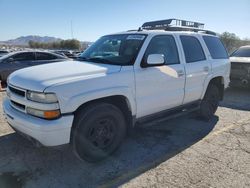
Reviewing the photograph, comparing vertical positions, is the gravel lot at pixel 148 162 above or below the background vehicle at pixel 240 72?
below

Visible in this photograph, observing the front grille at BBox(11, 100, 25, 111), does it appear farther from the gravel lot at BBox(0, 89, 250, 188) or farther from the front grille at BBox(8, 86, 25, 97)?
the gravel lot at BBox(0, 89, 250, 188)

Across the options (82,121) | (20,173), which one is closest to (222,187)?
(82,121)

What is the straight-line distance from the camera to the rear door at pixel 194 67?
4992 millimetres

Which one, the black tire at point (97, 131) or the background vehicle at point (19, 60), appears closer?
the black tire at point (97, 131)

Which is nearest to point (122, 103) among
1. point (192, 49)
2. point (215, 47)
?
point (192, 49)

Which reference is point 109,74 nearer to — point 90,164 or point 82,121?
point 82,121

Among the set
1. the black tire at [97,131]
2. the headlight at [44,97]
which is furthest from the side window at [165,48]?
the headlight at [44,97]

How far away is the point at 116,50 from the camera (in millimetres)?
4445

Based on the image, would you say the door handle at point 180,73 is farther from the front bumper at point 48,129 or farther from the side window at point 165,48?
the front bumper at point 48,129

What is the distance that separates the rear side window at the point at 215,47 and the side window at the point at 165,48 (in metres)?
1.32

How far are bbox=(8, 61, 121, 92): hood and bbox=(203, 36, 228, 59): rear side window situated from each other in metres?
2.80

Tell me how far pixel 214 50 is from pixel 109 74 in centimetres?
324

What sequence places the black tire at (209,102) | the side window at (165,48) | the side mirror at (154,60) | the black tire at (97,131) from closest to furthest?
1. the black tire at (97,131)
2. the side mirror at (154,60)
3. the side window at (165,48)
4. the black tire at (209,102)

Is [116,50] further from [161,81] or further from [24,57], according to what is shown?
[24,57]
